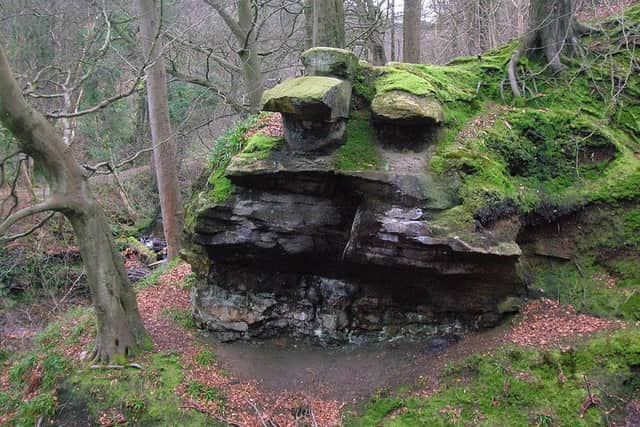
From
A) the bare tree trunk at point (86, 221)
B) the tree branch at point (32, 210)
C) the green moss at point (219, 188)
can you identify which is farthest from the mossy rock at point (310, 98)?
the tree branch at point (32, 210)

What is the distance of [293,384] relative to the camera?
270 inches

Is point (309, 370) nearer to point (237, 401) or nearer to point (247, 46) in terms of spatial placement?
point (237, 401)

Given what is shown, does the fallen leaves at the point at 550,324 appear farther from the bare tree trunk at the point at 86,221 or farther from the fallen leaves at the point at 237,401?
the bare tree trunk at the point at 86,221

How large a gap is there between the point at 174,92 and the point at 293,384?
55.0ft

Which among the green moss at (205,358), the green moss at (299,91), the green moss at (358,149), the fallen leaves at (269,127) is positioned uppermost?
the green moss at (299,91)

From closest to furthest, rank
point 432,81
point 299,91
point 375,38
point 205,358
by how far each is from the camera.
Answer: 1. point 299,91
2. point 205,358
3. point 432,81
4. point 375,38

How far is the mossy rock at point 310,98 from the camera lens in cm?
629

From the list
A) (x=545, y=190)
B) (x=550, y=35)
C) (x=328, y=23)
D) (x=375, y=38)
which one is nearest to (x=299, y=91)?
(x=545, y=190)

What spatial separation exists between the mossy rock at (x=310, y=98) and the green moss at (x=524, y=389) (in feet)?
12.1

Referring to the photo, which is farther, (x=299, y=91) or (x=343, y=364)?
(x=343, y=364)

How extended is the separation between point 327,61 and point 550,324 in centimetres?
469

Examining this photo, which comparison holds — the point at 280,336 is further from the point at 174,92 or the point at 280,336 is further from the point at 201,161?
the point at 174,92

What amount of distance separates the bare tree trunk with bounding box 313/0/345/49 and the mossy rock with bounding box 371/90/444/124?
3672mm

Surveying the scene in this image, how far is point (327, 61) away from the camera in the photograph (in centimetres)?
710
